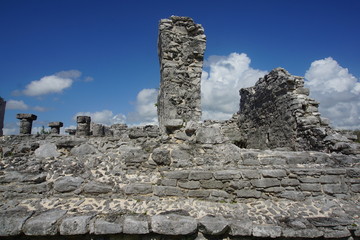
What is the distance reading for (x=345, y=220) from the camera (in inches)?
144

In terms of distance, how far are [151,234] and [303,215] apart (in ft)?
8.21

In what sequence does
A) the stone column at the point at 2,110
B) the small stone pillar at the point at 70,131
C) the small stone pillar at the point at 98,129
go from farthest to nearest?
the stone column at the point at 2,110, the small stone pillar at the point at 70,131, the small stone pillar at the point at 98,129

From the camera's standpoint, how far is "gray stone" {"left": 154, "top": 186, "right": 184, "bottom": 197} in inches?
161

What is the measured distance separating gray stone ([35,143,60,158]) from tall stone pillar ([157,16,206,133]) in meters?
3.27

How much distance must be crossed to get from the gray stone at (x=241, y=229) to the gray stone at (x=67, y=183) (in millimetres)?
2657

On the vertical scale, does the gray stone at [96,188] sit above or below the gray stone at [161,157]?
below

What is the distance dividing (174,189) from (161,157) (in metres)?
0.67

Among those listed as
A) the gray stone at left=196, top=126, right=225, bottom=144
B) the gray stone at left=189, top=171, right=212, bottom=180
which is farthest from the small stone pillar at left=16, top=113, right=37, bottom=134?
the gray stone at left=189, top=171, right=212, bottom=180

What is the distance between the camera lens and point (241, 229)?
11.1ft

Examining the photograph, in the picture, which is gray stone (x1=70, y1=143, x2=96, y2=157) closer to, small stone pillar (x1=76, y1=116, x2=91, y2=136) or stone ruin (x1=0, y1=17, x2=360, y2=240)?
stone ruin (x1=0, y1=17, x2=360, y2=240)

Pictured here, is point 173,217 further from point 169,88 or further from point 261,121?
point 261,121

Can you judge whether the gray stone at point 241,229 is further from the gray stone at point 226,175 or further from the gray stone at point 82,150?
the gray stone at point 82,150

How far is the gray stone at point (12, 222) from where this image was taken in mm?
3182

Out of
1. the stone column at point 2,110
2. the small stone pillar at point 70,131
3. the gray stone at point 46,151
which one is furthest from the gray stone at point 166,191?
the stone column at point 2,110
